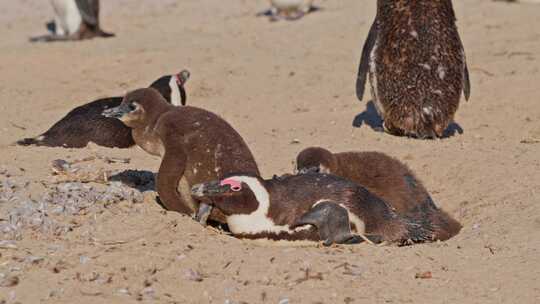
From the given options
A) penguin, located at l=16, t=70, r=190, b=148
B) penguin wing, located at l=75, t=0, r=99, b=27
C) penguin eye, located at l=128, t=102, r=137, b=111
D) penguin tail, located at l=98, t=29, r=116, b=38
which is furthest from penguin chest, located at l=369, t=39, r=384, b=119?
penguin wing, located at l=75, t=0, r=99, b=27

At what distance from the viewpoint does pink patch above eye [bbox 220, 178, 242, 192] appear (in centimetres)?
502

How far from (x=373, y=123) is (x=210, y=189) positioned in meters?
4.01

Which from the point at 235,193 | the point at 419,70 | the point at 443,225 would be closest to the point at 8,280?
the point at 235,193

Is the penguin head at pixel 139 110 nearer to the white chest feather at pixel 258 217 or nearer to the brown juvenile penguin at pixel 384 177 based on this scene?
the brown juvenile penguin at pixel 384 177

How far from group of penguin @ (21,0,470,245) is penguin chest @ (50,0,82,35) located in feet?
25.2

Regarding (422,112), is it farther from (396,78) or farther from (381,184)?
(381,184)

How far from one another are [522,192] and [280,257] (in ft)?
7.37

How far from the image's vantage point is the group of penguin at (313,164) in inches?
201

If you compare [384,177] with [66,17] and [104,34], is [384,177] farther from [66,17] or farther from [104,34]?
[66,17]

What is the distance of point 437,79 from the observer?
316 inches

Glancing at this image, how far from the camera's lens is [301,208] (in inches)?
204

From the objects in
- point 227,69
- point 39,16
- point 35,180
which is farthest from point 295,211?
point 39,16

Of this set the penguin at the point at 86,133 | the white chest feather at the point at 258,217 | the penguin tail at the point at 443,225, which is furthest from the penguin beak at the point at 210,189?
the penguin at the point at 86,133

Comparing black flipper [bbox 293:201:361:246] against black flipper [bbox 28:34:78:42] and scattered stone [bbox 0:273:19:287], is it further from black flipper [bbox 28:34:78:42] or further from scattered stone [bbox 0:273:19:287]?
black flipper [bbox 28:34:78:42]
